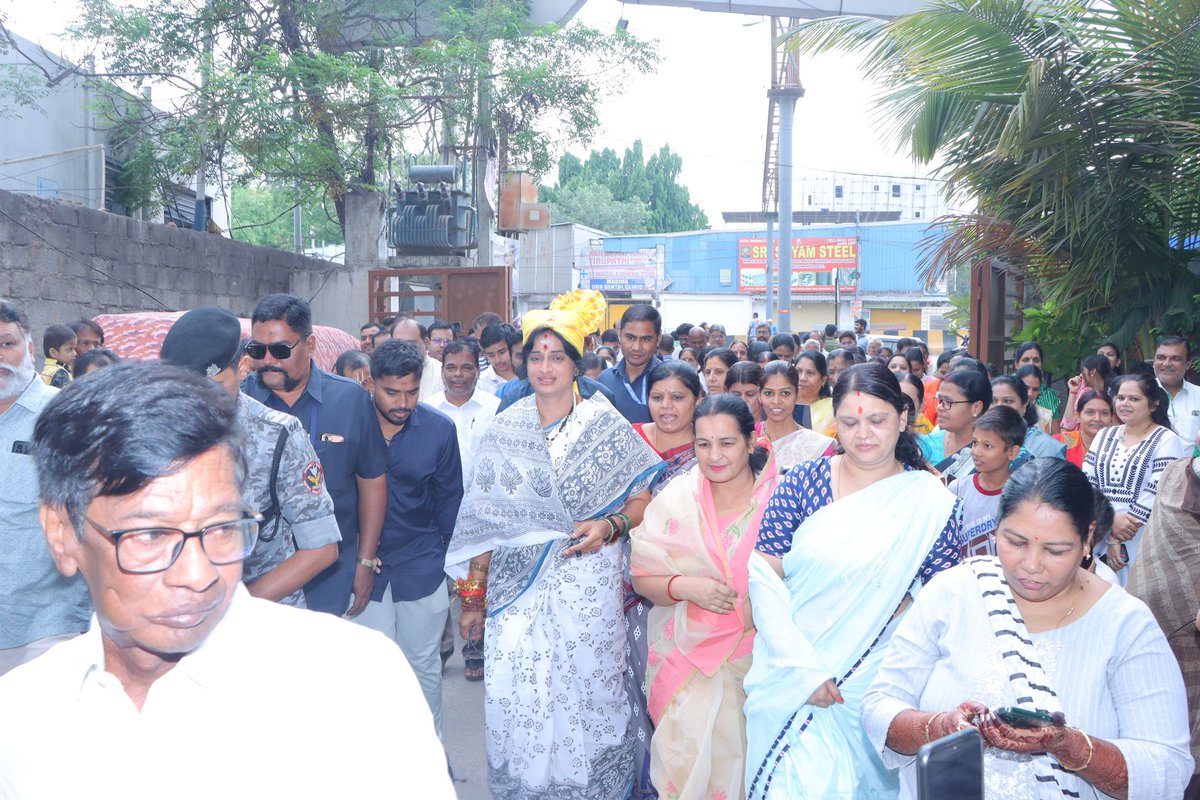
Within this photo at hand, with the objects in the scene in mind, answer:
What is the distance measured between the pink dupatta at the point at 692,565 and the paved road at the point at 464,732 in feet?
3.94

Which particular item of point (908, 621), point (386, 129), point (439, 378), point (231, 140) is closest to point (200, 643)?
point (908, 621)

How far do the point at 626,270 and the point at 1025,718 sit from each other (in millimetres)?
42348

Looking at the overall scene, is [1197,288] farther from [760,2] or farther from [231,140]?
[231,140]

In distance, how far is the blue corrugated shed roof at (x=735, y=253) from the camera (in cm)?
4216

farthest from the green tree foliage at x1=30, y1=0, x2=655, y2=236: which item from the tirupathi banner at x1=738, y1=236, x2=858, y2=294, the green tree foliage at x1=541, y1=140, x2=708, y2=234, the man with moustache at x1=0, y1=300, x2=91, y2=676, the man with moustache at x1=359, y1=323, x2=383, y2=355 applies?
the green tree foliage at x1=541, y1=140, x2=708, y2=234

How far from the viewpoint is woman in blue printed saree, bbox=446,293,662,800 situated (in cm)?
405

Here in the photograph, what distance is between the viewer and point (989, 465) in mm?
4707

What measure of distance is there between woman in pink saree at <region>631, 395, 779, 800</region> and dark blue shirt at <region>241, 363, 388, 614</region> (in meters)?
1.10

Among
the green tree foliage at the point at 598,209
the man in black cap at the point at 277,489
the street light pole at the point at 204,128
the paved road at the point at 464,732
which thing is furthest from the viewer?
the green tree foliage at the point at 598,209

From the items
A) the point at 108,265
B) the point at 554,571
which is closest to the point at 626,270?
the point at 108,265

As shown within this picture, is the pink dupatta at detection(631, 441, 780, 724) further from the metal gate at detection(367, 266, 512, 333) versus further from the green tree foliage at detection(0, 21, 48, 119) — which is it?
the green tree foliage at detection(0, 21, 48, 119)

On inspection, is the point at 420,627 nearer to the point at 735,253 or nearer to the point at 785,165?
the point at 785,165

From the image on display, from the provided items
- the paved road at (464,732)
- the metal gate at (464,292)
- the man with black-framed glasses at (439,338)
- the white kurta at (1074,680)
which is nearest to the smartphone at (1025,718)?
the white kurta at (1074,680)

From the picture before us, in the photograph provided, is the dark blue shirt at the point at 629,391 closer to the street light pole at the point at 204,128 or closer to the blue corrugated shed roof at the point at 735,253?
the street light pole at the point at 204,128
